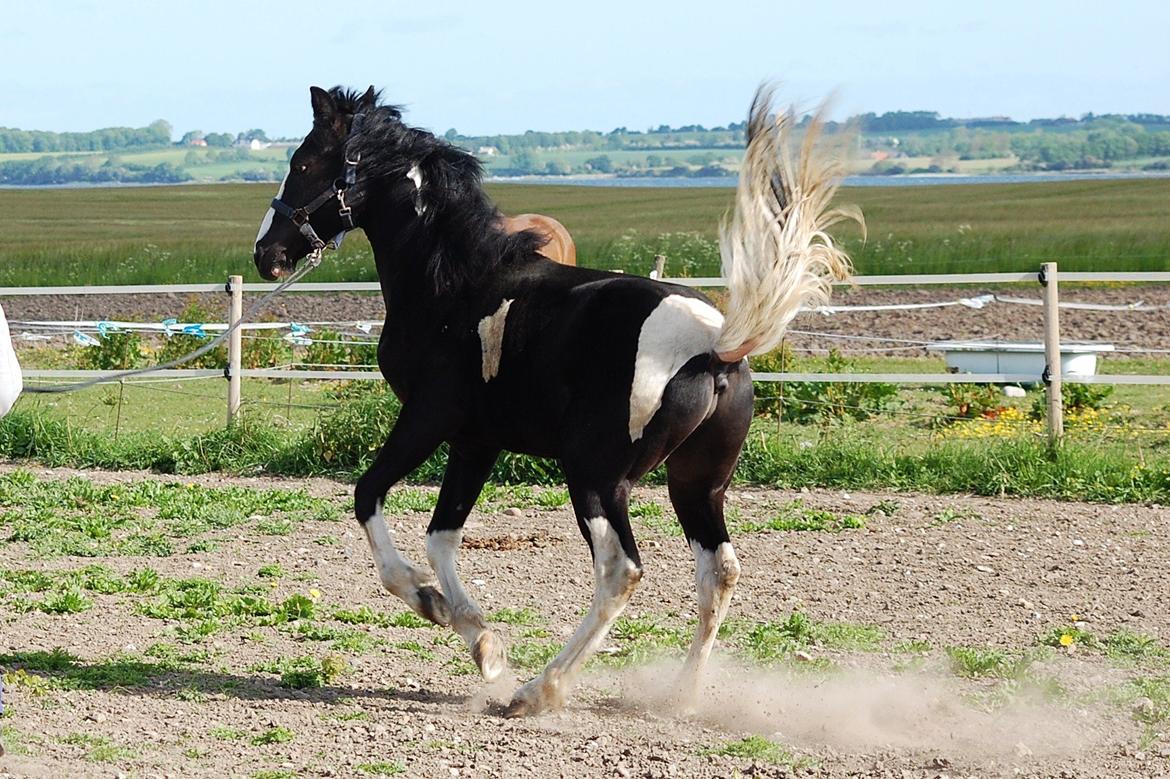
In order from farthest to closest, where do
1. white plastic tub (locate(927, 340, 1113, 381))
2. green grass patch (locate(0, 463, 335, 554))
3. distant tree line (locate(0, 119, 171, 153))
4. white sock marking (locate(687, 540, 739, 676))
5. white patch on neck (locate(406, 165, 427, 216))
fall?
distant tree line (locate(0, 119, 171, 153)) < white plastic tub (locate(927, 340, 1113, 381)) < green grass patch (locate(0, 463, 335, 554)) < white patch on neck (locate(406, 165, 427, 216)) < white sock marking (locate(687, 540, 739, 676))

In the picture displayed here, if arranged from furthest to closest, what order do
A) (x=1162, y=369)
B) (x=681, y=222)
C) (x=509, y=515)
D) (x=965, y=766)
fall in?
1. (x=681, y=222)
2. (x=1162, y=369)
3. (x=509, y=515)
4. (x=965, y=766)

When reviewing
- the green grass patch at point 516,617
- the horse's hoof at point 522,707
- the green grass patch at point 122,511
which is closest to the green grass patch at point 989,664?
the horse's hoof at point 522,707

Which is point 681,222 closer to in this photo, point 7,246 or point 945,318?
point 7,246

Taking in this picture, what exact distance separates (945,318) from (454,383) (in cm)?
1767

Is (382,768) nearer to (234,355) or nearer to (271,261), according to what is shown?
(271,261)

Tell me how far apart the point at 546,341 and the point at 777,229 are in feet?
3.15

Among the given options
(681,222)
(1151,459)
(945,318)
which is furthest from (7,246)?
(1151,459)

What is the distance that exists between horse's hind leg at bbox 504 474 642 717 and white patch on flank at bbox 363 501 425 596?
61 cm

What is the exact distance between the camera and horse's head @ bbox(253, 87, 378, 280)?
6.14 meters

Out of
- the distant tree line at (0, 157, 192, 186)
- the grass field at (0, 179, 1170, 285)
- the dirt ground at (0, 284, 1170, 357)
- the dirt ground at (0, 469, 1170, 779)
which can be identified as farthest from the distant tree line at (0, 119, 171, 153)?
the dirt ground at (0, 469, 1170, 779)

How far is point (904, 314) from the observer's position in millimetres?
22922

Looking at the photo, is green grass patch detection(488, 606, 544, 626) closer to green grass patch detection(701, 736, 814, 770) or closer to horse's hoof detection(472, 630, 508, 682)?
horse's hoof detection(472, 630, 508, 682)

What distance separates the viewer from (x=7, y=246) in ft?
162

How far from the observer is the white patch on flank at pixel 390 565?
225 inches
